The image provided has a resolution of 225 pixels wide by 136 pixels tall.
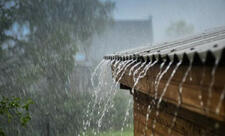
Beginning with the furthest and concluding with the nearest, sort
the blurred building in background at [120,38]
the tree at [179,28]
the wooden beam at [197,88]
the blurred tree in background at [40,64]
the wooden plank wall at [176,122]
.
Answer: the tree at [179,28] → the blurred building in background at [120,38] → the blurred tree in background at [40,64] → the wooden plank wall at [176,122] → the wooden beam at [197,88]

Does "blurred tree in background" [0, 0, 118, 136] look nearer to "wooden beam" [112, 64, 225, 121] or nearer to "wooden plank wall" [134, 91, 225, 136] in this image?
"wooden plank wall" [134, 91, 225, 136]

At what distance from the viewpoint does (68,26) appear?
13.8 m

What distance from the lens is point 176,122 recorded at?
190 centimetres

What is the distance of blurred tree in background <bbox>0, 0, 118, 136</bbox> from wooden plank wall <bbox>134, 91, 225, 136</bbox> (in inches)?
326

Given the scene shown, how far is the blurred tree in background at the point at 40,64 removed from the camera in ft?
35.6

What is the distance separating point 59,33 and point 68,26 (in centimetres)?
107

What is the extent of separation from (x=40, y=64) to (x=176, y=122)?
1082 centimetres

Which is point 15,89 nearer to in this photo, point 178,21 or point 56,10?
point 56,10

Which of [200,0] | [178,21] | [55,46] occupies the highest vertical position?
[200,0]

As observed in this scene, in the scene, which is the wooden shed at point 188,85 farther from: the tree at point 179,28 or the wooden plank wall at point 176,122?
the tree at point 179,28

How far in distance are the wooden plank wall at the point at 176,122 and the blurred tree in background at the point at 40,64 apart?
828 centimetres

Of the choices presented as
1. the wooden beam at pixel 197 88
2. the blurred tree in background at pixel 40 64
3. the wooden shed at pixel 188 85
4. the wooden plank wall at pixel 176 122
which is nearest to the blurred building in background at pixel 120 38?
the blurred tree in background at pixel 40 64

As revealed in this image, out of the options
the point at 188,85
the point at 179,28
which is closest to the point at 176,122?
the point at 188,85

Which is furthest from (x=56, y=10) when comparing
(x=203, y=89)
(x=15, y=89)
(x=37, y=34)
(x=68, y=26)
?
(x=203, y=89)
